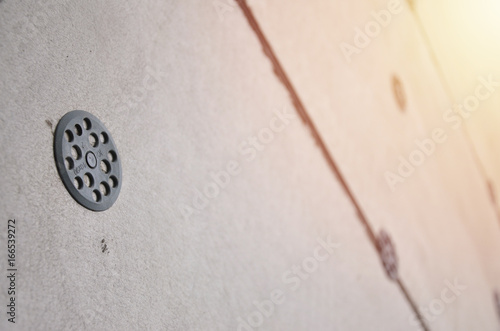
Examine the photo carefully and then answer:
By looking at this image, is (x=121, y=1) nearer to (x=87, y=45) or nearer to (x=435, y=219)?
(x=87, y=45)

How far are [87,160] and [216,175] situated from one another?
462mm

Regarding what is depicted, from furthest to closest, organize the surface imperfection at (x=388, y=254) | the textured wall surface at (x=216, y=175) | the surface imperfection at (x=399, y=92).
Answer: the surface imperfection at (x=399, y=92), the surface imperfection at (x=388, y=254), the textured wall surface at (x=216, y=175)

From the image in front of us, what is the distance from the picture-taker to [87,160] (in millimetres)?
966

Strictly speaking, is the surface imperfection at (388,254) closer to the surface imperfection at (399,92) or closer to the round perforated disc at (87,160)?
the surface imperfection at (399,92)

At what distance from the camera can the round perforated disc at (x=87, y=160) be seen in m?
0.91

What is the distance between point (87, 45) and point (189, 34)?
415mm

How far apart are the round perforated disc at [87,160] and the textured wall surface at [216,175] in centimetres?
2

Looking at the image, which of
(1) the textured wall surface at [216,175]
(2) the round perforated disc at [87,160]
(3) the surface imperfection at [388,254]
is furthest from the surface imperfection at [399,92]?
(2) the round perforated disc at [87,160]

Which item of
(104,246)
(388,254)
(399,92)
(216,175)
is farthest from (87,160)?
(399,92)

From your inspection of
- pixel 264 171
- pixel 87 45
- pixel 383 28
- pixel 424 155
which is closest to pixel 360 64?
pixel 383 28

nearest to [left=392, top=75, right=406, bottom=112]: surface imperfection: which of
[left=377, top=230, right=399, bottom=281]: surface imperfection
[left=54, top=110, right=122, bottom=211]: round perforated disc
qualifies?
[left=377, top=230, right=399, bottom=281]: surface imperfection

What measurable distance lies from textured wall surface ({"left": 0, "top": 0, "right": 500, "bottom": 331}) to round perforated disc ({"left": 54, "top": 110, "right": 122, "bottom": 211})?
0.02 metres

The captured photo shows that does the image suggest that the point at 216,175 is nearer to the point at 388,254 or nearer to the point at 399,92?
the point at 388,254

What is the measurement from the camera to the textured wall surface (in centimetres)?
88
